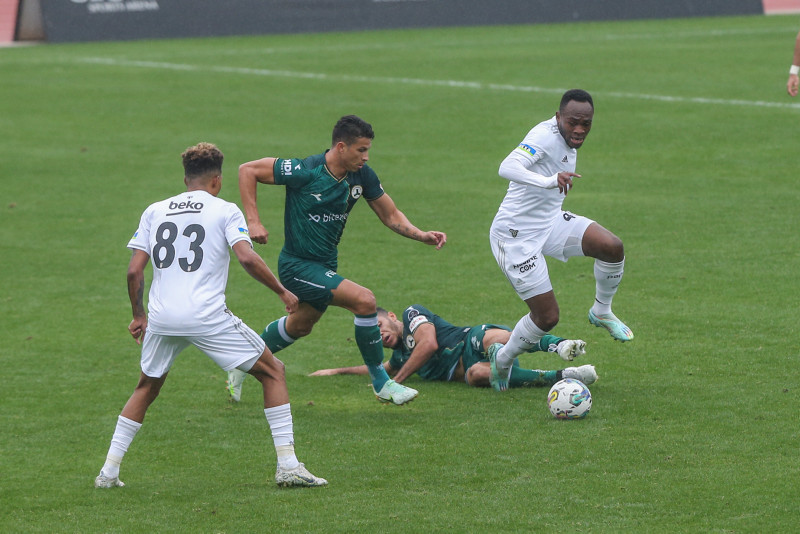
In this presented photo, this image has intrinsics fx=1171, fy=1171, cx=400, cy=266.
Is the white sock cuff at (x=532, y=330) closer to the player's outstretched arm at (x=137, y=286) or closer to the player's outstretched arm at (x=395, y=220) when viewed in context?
the player's outstretched arm at (x=395, y=220)

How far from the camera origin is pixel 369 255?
1467 centimetres

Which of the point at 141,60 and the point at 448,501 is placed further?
the point at 141,60

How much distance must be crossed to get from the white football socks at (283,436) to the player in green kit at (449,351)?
2481mm

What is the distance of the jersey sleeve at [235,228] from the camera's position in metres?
7.29

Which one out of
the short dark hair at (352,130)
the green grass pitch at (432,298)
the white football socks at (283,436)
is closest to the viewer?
the green grass pitch at (432,298)

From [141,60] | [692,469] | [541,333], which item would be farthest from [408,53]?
[692,469]

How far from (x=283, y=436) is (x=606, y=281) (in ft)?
11.8

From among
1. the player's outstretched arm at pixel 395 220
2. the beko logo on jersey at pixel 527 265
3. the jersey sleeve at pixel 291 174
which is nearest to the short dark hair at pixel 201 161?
the jersey sleeve at pixel 291 174

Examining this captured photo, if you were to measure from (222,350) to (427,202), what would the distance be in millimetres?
9968

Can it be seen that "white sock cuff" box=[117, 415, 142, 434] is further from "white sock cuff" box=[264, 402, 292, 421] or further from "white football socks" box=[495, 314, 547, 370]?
"white football socks" box=[495, 314, 547, 370]

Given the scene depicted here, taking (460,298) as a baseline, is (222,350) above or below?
above

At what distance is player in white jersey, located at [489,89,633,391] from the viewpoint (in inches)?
364

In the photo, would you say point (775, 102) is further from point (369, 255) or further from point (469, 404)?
point (469, 404)

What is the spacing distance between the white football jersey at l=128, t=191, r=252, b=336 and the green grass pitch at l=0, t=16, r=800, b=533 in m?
1.11
